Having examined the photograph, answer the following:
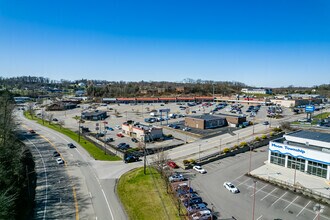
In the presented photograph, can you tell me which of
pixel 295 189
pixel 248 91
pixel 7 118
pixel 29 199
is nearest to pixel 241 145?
pixel 295 189

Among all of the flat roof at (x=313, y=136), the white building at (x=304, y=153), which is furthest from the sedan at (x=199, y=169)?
the flat roof at (x=313, y=136)

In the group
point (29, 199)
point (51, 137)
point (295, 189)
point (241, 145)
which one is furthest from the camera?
point (51, 137)

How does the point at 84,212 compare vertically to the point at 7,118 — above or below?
below

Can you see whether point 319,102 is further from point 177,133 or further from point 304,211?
point 304,211

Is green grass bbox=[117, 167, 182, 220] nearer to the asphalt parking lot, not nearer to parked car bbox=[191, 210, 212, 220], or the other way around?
parked car bbox=[191, 210, 212, 220]

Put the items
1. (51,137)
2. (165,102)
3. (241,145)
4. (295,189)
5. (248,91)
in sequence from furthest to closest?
(248,91) → (165,102) → (51,137) → (241,145) → (295,189)

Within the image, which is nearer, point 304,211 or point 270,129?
point 304,211

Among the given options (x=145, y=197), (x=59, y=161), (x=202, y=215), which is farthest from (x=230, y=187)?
(x=59, y=161)
